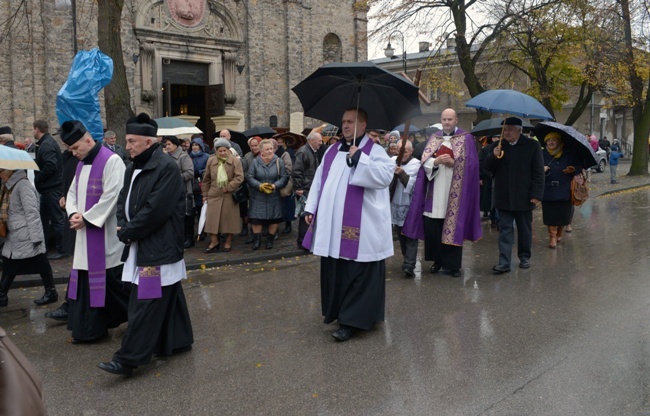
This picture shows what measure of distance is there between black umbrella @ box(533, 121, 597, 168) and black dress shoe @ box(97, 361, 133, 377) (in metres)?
7.47

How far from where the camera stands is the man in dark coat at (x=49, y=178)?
971 centimetres

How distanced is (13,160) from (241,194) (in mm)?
4896

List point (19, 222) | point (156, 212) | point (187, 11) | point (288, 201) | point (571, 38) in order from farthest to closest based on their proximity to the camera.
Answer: point (187, 11)
point (571, 38)
point (288, 201)
point (19, 222)
point (156, 212)

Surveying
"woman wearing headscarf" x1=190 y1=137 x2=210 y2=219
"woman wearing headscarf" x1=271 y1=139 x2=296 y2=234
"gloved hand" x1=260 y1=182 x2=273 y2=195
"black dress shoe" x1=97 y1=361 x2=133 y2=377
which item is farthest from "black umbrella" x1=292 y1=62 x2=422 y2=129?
"woman wearing headscarf" x1=190 y1=137 x2=210 y2=219

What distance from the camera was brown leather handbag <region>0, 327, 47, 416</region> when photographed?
5.94 feet

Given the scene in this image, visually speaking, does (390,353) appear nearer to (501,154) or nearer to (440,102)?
(501,154)

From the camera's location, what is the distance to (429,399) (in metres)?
4.27

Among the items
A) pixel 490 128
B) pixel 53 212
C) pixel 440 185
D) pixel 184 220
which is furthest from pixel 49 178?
pixel 490 128

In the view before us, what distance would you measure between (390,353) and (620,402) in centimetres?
177

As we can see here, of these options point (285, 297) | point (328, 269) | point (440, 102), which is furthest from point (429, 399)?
point (440, 102)

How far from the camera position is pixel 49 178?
9898 millimetres

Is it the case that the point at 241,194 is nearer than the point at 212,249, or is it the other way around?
the point at 212,249

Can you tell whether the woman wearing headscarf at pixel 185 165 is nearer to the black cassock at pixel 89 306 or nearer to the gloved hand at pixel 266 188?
the gloved hand at pixel 266 188

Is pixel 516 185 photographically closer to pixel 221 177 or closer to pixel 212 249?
pixel 221 177
